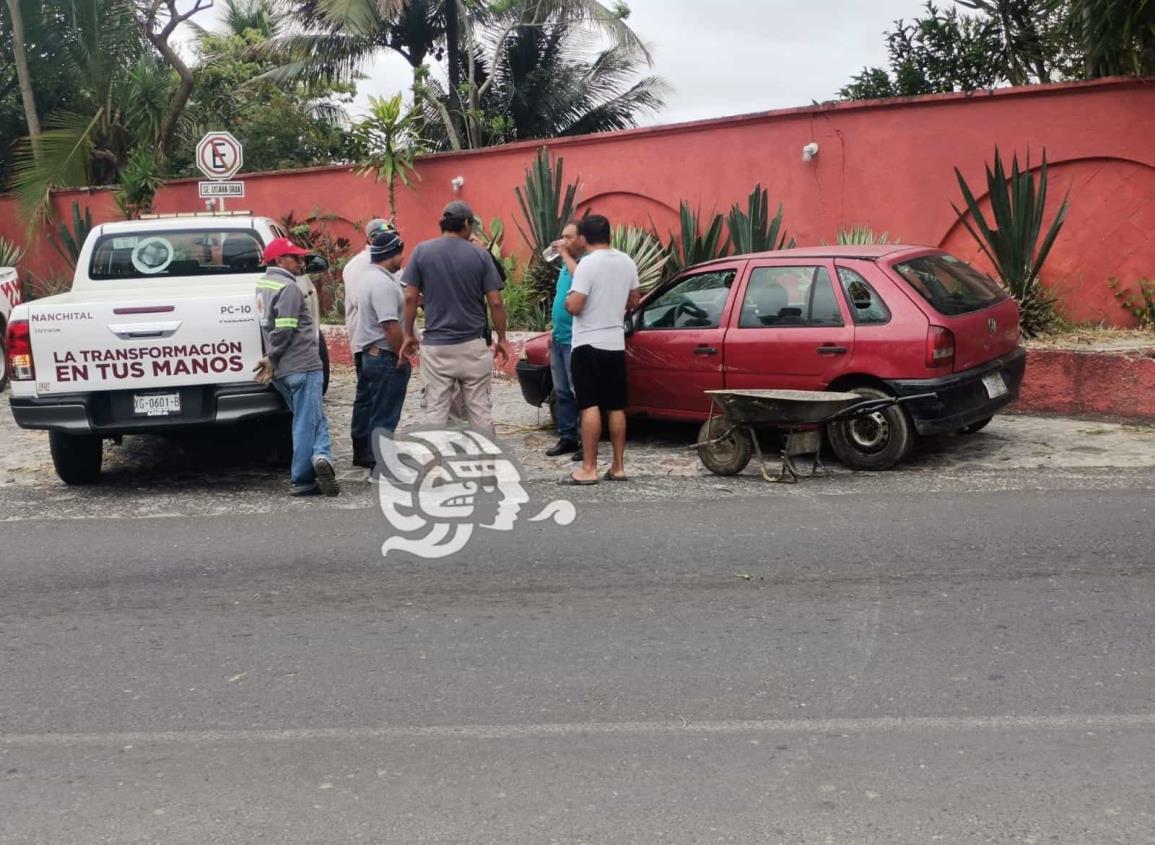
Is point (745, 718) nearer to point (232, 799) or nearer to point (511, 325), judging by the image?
point (232, 799)

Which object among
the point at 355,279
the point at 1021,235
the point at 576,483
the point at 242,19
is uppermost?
the point at 242,19

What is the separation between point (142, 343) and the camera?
8820 millimetres

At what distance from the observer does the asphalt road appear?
3.90 metres

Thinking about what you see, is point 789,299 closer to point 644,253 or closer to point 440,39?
point 644,253

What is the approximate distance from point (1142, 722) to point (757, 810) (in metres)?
1.45

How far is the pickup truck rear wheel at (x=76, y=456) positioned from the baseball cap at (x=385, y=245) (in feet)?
7.67

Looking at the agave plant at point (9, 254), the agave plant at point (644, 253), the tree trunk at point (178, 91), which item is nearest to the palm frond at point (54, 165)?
the agave plant at point (9, 254)

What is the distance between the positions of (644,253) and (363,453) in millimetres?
5201

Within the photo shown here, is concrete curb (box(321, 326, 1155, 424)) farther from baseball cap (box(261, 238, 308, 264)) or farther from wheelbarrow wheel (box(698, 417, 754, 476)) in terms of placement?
baseball cap (box(261, 238, 308, 264))

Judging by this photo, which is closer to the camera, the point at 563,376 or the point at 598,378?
the point at 598,378

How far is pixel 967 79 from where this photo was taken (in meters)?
16.0

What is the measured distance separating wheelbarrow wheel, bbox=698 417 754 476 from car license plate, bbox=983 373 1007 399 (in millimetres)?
1651

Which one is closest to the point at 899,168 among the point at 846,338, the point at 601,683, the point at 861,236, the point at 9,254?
the point at 861,236

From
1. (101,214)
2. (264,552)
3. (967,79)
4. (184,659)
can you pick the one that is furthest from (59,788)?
(101,214)
